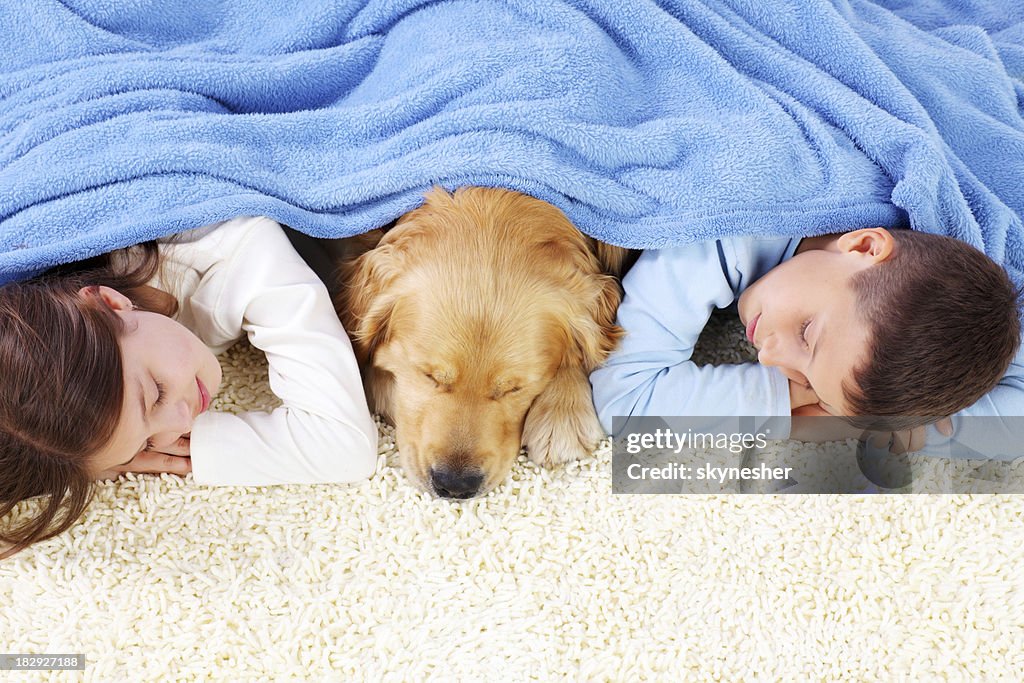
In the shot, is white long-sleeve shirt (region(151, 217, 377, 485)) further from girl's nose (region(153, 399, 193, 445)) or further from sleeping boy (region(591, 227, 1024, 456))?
sleeping boy (region(591, 227, 1024, 456))

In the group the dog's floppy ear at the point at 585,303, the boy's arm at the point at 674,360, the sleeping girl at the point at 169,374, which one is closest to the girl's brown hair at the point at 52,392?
the sleeping girl at the point at 169,374

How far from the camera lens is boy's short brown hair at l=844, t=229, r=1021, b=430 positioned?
1.50m

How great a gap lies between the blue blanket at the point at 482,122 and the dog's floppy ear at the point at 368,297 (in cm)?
8

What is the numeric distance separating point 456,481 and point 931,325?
89 centimetres

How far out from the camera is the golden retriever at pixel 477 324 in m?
1.55

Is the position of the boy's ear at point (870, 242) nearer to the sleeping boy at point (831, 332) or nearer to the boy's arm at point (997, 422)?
the sleeping boy at point (831, 332)

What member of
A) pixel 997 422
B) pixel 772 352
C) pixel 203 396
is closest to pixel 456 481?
pixel 203 396

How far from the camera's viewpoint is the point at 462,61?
166 cm

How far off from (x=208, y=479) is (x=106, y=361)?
0.33 metres

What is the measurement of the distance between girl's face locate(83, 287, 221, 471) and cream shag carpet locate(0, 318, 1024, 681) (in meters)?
0.18

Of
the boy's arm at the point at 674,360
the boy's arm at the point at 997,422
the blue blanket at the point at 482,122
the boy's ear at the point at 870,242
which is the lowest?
the boy's arm at the point at 997,422

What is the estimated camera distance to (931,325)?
4.90 ft
